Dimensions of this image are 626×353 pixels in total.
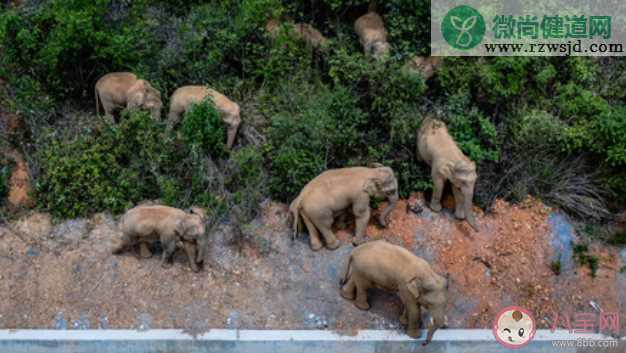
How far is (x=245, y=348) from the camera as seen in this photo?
814cm

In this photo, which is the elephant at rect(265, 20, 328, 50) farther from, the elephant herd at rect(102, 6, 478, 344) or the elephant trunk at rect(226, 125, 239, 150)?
the elephant trunk at rect(226, 125, 239, 150)

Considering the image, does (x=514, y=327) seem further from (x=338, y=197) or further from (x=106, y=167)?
(x=106, y=167)

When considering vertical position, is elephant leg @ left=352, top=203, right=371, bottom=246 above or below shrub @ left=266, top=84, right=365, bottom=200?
below

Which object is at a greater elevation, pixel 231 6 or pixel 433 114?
pixel 231 6

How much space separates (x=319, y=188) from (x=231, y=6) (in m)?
4.32

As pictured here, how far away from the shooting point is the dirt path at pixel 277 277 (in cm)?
838

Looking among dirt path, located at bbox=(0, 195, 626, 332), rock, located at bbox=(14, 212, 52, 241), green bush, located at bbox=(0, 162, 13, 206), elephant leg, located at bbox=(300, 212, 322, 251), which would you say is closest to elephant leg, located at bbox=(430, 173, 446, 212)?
dirt path, located at bbox=(0, 195, 626, 332)

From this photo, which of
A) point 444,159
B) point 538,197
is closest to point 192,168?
point 444,159

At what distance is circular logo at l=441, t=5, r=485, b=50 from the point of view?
10406 millimetres

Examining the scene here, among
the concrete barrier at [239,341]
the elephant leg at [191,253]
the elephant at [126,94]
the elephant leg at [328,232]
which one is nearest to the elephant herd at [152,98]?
the elephant at [126,94]

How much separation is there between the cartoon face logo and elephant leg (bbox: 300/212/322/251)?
2.47 meters

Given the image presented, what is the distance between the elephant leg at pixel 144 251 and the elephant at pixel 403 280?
263 centimetres

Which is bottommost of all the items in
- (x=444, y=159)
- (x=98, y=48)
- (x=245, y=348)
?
(x=245, y=348)

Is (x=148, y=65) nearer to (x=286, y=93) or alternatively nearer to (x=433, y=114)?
(x=286, y=93)
